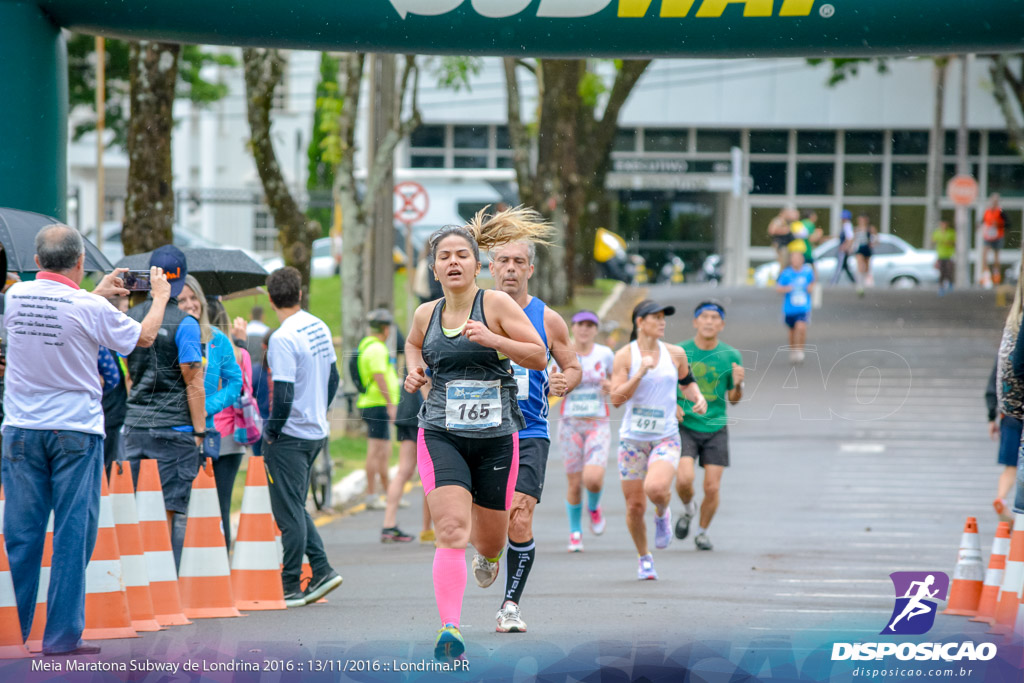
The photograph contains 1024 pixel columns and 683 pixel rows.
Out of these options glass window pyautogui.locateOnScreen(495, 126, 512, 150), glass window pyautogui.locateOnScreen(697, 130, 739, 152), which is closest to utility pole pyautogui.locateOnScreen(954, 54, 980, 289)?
glass window pyautogui.locateOnScreen(697, 130, 739, 152)

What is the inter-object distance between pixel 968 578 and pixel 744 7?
3524 millimetres

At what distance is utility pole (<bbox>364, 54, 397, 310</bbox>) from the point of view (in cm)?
1669

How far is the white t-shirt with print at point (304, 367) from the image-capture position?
331 inches

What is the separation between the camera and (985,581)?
8.02m

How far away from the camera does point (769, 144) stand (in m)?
8.62

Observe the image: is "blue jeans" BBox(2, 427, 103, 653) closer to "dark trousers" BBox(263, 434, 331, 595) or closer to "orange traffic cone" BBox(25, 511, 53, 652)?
"orange traffic cone" BBox(25, 511, 53, 652)

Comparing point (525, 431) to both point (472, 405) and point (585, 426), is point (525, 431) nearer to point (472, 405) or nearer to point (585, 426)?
point (472, 405)

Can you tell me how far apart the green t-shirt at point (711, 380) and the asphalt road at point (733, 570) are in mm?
199

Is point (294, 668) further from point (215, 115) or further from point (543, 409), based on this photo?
point (215, 115)

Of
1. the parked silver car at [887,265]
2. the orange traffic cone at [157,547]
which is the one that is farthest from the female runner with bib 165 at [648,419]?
the orange traffic cone at [157,547]

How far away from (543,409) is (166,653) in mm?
2336

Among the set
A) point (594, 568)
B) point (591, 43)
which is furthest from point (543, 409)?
point (594, 568)

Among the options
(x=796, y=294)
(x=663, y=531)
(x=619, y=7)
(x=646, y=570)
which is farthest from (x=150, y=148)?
(x=619, y=7)

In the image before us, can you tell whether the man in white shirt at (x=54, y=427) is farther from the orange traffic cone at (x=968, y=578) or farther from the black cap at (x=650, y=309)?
the orange traffic cone at (x=968, y=578)
